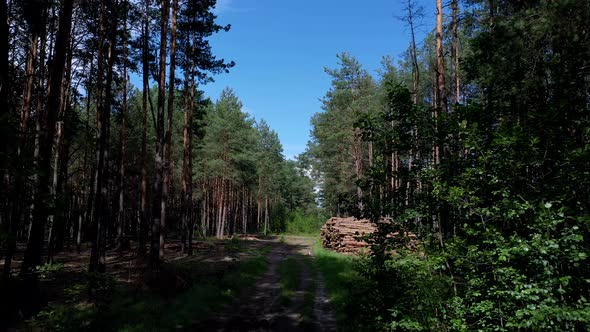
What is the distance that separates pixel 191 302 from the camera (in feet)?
34.1

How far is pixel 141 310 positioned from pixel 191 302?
1.47 m

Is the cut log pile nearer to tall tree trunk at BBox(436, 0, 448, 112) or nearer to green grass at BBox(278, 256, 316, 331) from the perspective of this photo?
green grass at BBox(278, 256, 316, 331)

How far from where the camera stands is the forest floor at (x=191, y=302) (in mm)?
8633

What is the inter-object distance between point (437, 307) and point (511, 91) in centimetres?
543

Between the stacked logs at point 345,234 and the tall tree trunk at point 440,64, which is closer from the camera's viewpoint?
the tall tree trunk at point 440,64

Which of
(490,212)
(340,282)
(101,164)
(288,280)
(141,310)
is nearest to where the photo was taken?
(490,212)

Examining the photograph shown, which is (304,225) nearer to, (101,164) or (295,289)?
(295,289)

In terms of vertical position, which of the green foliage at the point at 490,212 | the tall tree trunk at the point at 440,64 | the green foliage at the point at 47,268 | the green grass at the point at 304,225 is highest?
the tall tree trunk at the point at 440,64

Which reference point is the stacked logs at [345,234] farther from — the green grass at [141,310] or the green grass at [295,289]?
the green grass at [141,310]

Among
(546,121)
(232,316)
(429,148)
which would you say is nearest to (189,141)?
(232,316)

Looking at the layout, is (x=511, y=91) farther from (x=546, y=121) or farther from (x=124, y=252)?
(x=124, y=252)

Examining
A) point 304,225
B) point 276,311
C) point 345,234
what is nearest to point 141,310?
point 276,311

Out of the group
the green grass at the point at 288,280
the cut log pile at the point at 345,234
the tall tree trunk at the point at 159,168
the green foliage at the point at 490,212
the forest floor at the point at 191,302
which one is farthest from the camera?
the cut log pile at the point at 345,234

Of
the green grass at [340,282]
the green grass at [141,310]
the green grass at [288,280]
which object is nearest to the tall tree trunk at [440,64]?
the green grass at [340,282]
